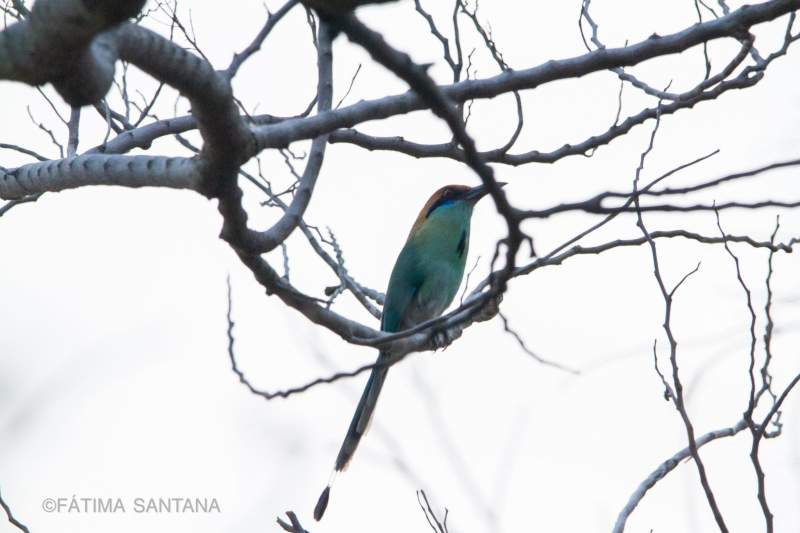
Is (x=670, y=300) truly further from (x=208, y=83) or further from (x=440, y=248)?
(x=440, y=248)

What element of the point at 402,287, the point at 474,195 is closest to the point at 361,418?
the point at 402,287

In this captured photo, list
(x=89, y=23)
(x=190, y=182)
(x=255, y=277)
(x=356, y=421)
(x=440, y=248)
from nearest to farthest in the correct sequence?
1. (x=89, y=23)
2. (x=190, y=182)
3. (x=255, y=277)
4. (x=356, y=421)
5. (x=440, y=248)

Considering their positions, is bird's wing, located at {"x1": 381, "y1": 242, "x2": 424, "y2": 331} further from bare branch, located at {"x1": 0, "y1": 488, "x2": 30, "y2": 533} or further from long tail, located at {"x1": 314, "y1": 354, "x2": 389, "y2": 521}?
bare branch, located at {"x1": 0, "y1": 488, "x2": 30, "y2": 533}

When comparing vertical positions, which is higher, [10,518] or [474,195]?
[474,195]

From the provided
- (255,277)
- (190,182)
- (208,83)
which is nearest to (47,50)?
(208,83)

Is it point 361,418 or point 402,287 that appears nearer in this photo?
point 361,418

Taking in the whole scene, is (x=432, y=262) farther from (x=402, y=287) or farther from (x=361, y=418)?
(x=361, y=418)

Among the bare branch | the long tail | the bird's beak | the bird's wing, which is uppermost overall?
the bird's beak

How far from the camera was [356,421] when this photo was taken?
5777 millimetres

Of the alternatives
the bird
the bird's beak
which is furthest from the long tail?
the bird's beak

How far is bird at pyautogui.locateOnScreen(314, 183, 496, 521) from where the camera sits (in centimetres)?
674

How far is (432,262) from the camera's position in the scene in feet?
22.7

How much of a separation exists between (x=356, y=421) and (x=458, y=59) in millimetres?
2213

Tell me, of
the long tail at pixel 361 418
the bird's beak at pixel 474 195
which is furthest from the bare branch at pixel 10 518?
the bird's beak at pixel 474 195
